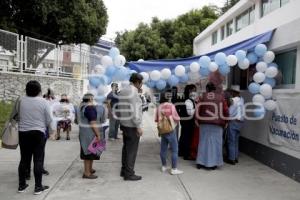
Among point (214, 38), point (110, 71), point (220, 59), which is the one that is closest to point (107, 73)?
point (110, 71)

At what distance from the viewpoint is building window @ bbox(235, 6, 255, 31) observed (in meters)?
16.1

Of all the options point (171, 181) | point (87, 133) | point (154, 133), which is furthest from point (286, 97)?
point (154, 133)

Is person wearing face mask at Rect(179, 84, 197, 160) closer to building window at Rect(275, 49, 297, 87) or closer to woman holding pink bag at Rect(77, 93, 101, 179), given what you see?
building window at Rect(275, 49, 297, 87)

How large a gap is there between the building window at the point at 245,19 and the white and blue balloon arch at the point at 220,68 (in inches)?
323

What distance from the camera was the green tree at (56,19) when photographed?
17.0m

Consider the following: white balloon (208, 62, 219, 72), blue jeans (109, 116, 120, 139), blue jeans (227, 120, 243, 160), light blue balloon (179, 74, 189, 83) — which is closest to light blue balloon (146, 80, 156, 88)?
light blue balloon (179, 74, 189, 83)

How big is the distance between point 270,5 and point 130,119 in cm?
875

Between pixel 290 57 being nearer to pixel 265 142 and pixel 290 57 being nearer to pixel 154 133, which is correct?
pixel 265 142

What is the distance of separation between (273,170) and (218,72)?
2.32 metres

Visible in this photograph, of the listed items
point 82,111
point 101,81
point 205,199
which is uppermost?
point 101,81

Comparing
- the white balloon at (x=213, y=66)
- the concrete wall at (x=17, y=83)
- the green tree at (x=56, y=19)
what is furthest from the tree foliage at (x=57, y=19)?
the white balloon at (x=213, y=66)

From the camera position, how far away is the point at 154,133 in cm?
1357

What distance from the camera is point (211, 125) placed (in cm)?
763

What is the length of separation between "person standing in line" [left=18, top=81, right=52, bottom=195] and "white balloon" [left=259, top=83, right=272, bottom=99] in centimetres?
415
